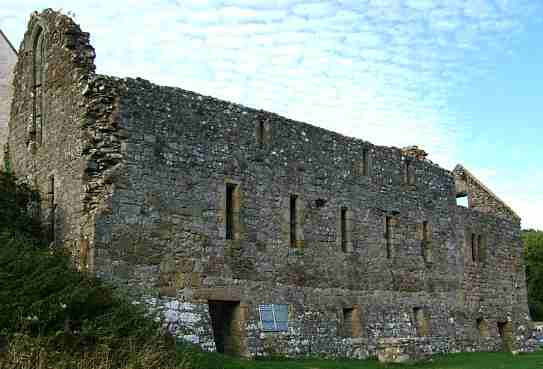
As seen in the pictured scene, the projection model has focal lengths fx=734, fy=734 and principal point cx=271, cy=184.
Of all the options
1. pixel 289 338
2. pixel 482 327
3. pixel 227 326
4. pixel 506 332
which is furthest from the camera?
pixel 506 332

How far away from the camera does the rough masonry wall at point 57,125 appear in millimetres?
15672

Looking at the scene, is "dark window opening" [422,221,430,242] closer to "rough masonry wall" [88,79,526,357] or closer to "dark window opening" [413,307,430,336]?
"rough masonry wall" [88,79,526,357]

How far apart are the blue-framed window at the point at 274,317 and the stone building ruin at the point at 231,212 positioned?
0.10 feet

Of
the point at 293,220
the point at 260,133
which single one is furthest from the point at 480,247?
the point at 260,133

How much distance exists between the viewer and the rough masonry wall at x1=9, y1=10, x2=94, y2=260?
A: 15.7 metres

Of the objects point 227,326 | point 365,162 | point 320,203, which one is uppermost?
point 365,162

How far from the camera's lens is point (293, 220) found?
62.2 feet

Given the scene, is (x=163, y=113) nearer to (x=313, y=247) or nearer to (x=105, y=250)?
(x=105, y=250)

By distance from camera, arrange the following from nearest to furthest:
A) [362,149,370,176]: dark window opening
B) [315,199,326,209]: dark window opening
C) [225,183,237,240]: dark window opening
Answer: [225,183,237,240]: dark window opening < [315,199,326,209]: dark window opening < [362,149,370,176]: dark window opening

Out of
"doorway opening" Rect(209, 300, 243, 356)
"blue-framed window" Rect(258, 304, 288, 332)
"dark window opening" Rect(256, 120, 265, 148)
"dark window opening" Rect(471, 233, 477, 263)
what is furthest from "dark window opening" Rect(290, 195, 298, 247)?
"dark window opening" Rect(471, 233, 477, 263)

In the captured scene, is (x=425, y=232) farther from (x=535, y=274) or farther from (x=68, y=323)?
(x=535, y=274)

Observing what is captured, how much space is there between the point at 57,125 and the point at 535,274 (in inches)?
1753

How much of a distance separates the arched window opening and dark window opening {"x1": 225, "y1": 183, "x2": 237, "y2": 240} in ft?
15.8

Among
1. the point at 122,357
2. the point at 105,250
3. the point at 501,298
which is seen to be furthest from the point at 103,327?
the point at 501,298
